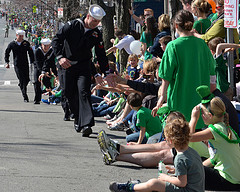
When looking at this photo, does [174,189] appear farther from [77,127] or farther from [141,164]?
[77,127]

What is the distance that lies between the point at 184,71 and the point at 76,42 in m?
3.84

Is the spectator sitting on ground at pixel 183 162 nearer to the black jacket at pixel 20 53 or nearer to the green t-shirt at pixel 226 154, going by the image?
the green t-shirt at pixel 226 154

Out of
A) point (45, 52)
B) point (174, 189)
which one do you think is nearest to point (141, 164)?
point (174, 189)

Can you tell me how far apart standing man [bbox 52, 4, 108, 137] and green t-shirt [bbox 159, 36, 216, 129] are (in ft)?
11.2

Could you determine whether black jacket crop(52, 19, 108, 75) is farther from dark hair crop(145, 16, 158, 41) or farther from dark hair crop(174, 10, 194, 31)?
dark hair crop(174, 10, 194, 31)

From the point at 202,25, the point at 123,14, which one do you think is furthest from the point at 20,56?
the point at 202,25

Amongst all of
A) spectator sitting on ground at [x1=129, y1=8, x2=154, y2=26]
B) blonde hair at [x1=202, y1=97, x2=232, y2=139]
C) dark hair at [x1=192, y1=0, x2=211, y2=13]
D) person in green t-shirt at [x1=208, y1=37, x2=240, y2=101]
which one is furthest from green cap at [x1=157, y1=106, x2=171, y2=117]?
spectator sitting on ground at [x1=129, y1=8, x2=154, y2=26]

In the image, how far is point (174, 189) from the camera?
5.84 metres

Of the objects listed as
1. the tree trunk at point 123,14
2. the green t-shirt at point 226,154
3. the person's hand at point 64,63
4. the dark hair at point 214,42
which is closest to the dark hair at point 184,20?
the green t-shirt at point 226,154

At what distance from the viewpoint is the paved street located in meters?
6.90

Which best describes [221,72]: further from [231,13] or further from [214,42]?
[231,13]

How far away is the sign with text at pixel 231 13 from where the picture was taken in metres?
9.46

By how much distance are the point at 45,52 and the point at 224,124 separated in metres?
12.8

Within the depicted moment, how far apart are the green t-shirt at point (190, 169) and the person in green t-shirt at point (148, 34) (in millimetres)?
7647
